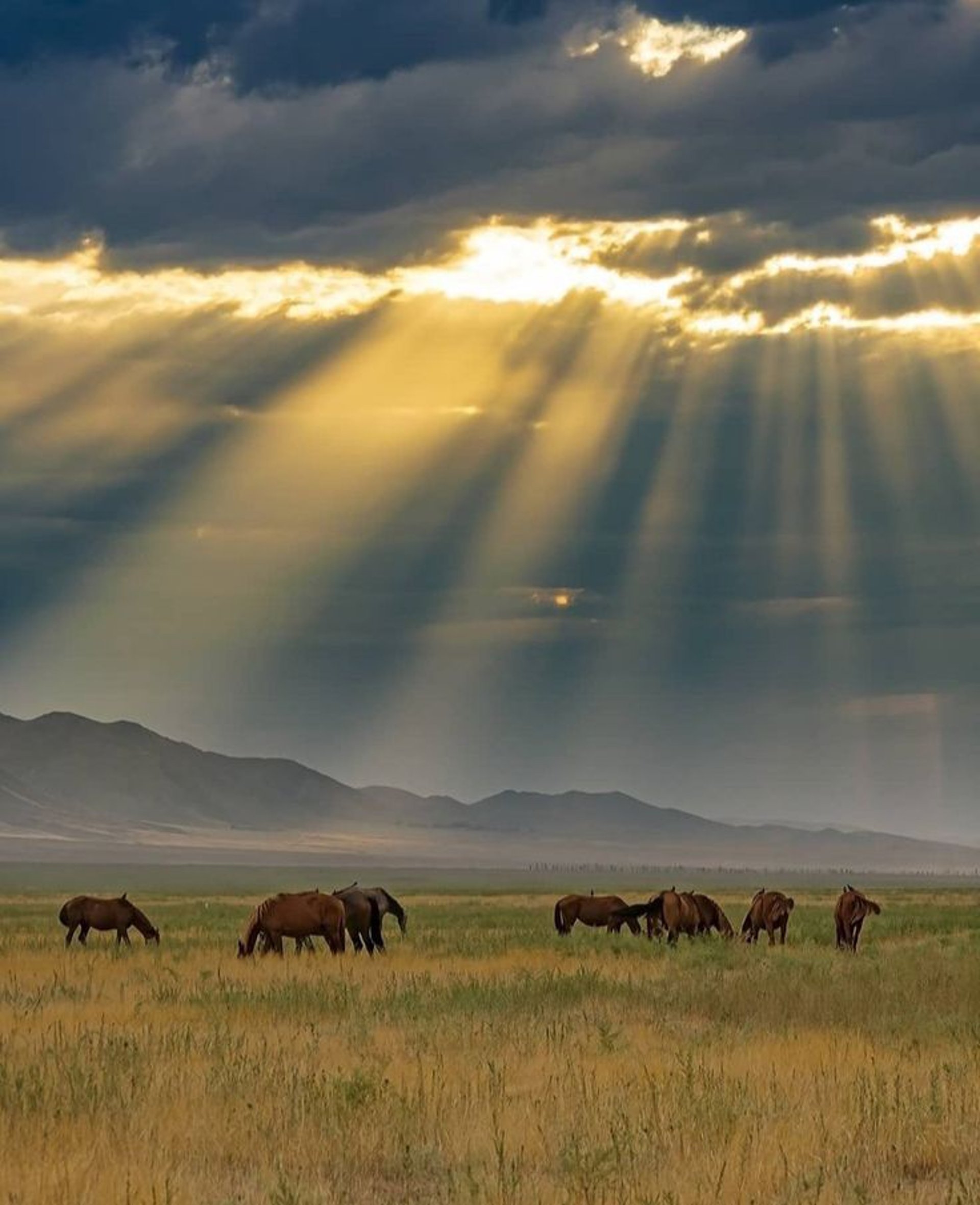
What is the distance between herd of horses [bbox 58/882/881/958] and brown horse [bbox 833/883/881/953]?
0.07ft

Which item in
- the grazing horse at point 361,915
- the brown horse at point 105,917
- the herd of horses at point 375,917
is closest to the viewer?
the herd of horses at point 375,917

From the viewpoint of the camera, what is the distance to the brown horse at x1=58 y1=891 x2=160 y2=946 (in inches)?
1465

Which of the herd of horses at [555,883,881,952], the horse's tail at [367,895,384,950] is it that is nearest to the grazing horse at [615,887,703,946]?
the herd of horses at [555,883,881,952]

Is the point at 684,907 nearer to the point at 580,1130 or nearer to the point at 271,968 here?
the point at 271,968

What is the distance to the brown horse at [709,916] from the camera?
118 ft

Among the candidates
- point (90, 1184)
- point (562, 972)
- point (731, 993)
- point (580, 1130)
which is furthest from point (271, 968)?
point (90, 1184)

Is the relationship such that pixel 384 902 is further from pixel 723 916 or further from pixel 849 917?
pixel 849 917

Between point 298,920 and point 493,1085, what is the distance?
1750 cm

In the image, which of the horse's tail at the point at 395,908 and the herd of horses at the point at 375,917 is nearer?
the herd of horses at the point at 375,917

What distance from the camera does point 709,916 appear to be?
37250 mm

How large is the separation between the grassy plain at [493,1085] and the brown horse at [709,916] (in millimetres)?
7840

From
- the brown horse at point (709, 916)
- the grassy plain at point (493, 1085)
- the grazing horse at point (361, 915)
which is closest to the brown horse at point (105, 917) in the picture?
the grazing horse at point (361, 915)

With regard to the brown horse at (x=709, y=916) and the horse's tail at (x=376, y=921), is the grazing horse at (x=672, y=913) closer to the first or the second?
the brown horse at (x=709, y=916)

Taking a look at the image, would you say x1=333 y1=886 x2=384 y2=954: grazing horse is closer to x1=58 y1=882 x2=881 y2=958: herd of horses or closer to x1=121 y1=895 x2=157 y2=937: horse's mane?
x1=58 y1=882 x2=881 y2=958: herd of horses
